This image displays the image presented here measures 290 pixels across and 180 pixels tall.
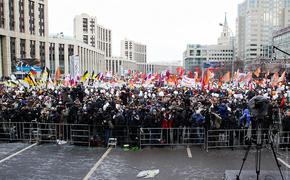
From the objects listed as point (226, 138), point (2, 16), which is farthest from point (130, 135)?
point (2, 16)

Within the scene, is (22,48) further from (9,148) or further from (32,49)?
(9,148)

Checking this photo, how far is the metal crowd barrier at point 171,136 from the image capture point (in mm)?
12398

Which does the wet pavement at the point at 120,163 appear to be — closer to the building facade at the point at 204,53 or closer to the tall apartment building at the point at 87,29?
the building facade at the point at 204,53

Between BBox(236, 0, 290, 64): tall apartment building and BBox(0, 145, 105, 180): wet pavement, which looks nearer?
BBox(0, 145, 105, 180): wet pavement

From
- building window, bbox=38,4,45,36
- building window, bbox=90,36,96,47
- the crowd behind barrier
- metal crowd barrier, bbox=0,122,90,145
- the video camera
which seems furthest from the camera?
building window, bbox=90,36,96,47

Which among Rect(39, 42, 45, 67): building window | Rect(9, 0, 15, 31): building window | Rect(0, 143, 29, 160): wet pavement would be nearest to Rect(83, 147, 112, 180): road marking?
Rect(0, 143, 29, 160): wet pavement

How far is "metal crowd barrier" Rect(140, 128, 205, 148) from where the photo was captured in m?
12.4

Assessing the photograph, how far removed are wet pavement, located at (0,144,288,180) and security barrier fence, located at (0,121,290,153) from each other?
43 cm

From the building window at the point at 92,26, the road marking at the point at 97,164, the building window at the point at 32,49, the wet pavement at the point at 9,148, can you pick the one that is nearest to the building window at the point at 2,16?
the building window at the point at 32,49

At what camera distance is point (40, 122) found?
13781 mm

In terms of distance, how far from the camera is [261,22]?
145750 millimetres

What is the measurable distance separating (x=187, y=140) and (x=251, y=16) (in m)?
144

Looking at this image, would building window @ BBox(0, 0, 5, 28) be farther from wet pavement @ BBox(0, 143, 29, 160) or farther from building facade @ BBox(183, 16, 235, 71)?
building facade @ BBox(183, 16, 235, 71)

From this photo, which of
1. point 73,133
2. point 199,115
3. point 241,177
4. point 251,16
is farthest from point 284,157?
point 251,16
